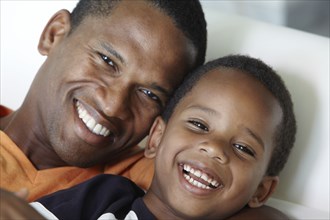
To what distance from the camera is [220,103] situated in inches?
45.4

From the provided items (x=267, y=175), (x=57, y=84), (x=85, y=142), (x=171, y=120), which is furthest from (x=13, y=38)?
(x=267, y=175)

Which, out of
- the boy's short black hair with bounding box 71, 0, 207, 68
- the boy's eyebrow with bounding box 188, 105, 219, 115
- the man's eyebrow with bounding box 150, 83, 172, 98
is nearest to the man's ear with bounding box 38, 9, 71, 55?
the boy's short black hair with bounding box 71, 0, 207, 68

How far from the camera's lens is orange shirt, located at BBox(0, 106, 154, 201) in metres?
1.23

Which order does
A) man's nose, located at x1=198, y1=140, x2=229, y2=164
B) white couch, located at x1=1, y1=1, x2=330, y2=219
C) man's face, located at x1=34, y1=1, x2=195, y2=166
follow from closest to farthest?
man's nose, located at x1=198, y1=140, x2=229, y2=164 < man's face, located at x1=34, y1=1, x2=195, y2=166 < white couch, located at x1=1, y1=1, x2=330, y2=219

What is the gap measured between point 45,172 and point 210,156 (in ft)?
1.21

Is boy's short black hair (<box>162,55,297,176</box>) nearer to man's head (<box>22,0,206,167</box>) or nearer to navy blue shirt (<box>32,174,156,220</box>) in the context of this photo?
man's head (<box>22,0,206,167</box>)

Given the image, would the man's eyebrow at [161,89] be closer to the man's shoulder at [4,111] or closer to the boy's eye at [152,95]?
the boy's eye at [152,95]

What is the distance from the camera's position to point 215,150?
1088mm

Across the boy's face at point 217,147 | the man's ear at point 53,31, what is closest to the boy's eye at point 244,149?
the boy's face at point 217,147

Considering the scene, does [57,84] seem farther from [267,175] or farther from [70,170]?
[267,175]

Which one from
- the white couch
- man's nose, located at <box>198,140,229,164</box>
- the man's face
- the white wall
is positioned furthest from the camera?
the white wall

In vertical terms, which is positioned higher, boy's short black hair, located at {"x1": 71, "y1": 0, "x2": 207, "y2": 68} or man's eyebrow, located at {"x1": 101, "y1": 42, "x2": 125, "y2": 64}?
boy's short black hair, located at {"x1": 71, "y1": 0, "x2": 207, "y2": 68}

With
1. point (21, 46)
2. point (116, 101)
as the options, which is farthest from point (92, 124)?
point (21, 46)

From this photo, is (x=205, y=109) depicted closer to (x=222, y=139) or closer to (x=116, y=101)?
(x=222, y=139)
